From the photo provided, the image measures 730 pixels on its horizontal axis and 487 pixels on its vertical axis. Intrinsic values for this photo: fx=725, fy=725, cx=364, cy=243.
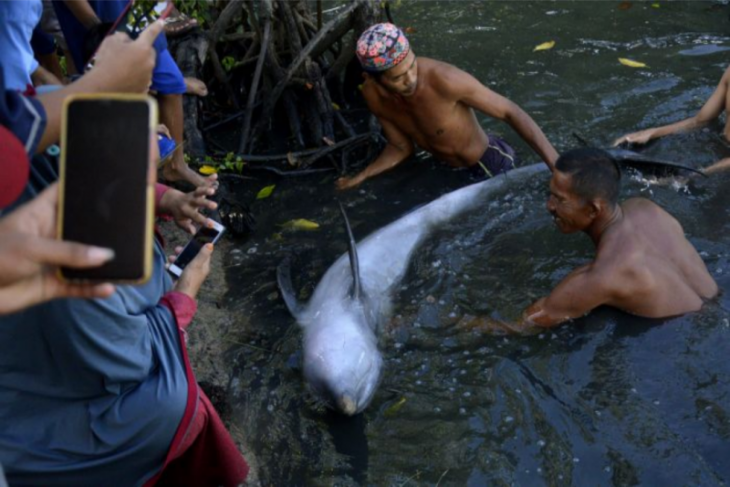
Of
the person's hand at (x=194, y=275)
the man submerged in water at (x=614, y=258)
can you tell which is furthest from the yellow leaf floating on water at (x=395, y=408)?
the person's hand at (x=194, y=275)

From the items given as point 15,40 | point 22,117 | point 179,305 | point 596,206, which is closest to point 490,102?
point 596,206

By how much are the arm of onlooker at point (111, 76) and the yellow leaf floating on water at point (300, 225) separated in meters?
3.41

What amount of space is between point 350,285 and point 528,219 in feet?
5.44

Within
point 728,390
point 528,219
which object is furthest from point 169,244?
point 728,390

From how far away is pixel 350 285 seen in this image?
Result: 4492 mm

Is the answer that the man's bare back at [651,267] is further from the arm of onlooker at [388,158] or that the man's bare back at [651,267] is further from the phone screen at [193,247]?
the arm of onlooker at [388,158]

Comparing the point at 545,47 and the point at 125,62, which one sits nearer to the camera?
the point at 125,62

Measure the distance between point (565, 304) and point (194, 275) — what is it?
2099 millimetres

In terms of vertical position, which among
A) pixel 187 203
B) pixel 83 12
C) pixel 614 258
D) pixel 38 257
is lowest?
pixel 614 258

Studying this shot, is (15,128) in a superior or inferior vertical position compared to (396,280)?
superior

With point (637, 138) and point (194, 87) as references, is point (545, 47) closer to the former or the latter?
point (637, 138)

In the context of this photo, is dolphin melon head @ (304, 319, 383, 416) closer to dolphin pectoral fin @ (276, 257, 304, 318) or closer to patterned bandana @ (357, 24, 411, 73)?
dolphin pectoral fin @ (276, 257, 304, 318)

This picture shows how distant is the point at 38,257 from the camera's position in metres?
1.58

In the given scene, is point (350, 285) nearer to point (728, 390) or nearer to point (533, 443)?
point (533, 443)
